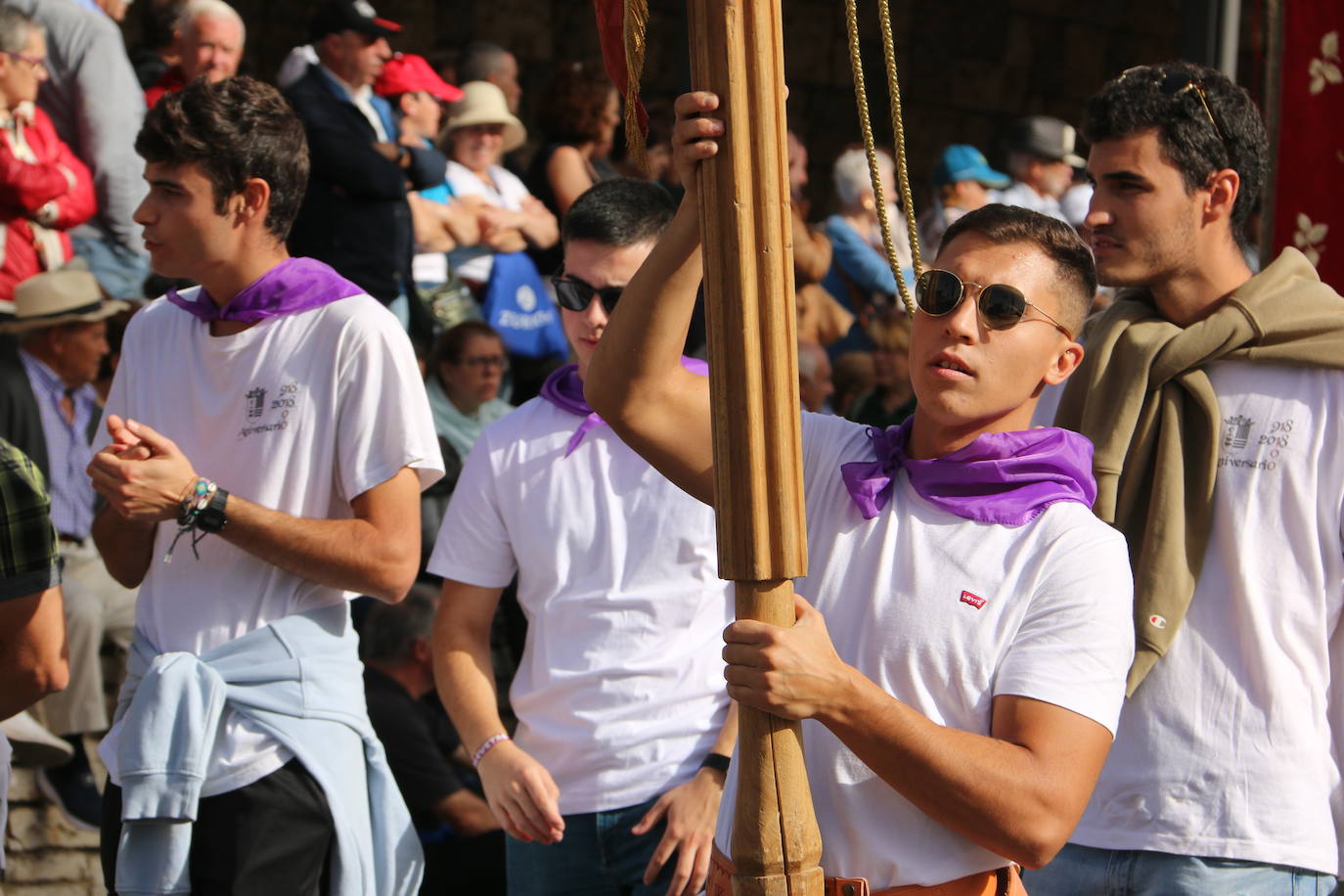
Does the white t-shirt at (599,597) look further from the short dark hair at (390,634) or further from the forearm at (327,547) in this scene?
the short dark hair at (390,634)

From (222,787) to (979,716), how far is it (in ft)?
5.05

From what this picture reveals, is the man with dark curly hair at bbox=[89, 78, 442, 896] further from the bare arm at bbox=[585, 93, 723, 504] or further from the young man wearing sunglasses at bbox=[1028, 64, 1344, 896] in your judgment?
the young man wearing sunglasses at bbox=[1028, 64, 1344, 896]

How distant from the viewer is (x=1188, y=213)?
327 centimetres

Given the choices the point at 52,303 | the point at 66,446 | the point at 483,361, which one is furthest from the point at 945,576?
the point at 483,361

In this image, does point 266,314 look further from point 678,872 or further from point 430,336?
point 430,336

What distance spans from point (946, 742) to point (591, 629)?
127 centimetres

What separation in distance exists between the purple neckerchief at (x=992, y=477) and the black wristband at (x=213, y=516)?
124cm

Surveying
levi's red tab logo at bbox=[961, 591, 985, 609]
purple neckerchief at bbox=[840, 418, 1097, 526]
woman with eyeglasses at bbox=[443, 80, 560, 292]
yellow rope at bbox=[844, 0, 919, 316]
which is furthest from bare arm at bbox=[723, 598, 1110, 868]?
woman with eyeglasses at bbox=[443, 80, 560, 292]

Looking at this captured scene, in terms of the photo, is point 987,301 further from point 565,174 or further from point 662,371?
point 565,174

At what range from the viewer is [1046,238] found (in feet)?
8.54

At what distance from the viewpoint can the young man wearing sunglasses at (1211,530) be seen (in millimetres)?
3055

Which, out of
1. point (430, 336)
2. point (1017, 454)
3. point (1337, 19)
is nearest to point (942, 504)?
point (1017, 454)

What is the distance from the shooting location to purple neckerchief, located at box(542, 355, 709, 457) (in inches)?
137

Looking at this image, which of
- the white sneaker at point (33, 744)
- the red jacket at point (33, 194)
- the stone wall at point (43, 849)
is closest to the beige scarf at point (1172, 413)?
the white sneaker at point (33, 744)
